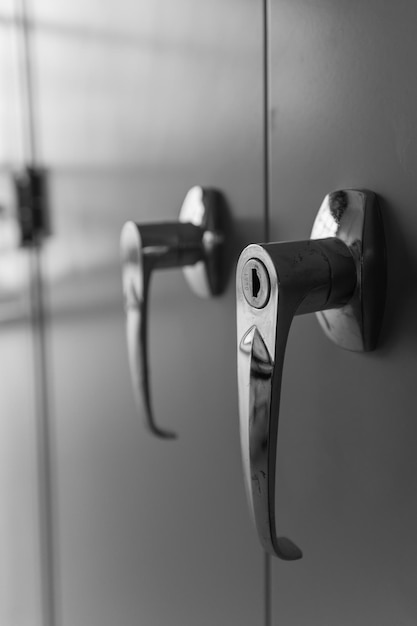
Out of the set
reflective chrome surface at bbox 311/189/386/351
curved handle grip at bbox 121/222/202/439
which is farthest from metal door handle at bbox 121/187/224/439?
reflective chrome surface at bbox 311/189/386/351

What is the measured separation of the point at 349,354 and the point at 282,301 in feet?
0.21

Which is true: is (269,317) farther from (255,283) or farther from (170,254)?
(170,254)

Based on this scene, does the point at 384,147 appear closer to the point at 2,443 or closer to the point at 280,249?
the point at 280,249

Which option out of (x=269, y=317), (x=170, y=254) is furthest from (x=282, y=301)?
(x=170, y=254)

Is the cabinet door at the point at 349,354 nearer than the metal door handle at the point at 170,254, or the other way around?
the cabinet door at the point at 349,354

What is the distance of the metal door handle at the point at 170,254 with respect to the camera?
43 centimetres

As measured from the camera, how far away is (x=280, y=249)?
315mm

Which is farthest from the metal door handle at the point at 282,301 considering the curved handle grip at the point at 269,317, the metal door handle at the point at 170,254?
the metal door handle at the point at 170,254

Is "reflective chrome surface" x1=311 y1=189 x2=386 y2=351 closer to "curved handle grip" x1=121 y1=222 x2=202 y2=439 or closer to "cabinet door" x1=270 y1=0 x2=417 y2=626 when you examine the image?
"cabinet door" x1=270 y1=0 x2=417 y2=626

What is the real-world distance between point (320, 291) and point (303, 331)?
64 millimetres

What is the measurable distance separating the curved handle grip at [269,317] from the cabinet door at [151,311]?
3.6 inches

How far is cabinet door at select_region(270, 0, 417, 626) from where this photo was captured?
0.32 m

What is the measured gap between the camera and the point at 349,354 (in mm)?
355

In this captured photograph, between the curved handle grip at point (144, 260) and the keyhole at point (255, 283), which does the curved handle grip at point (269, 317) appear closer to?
the keyhole at point (255, 283)
